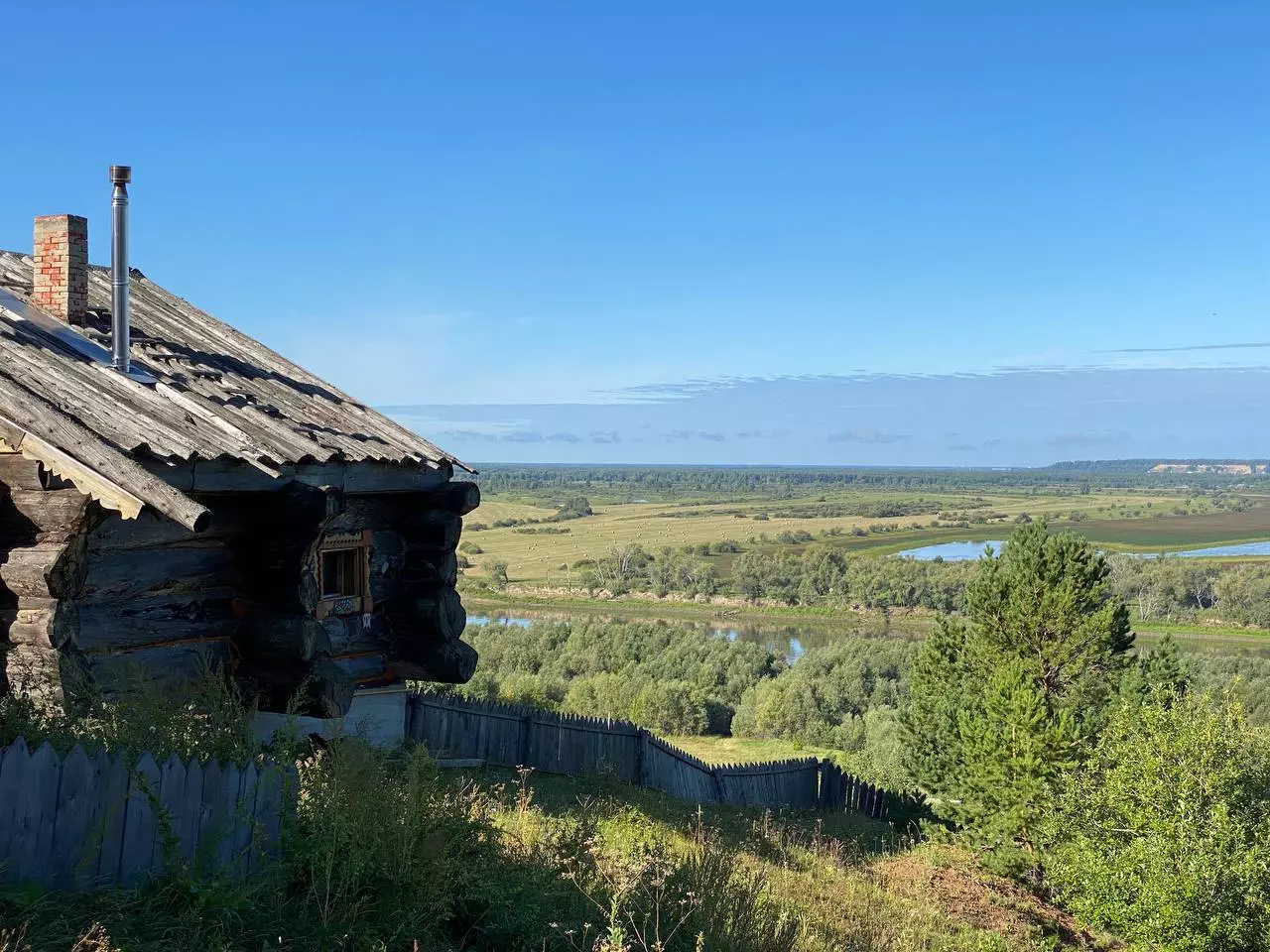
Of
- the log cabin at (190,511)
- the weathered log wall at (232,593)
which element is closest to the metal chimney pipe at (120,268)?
the log cabin at (190,511)

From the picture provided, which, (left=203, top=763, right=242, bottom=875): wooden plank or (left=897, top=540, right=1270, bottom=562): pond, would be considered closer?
(left=203, top=763, right=242, bottom=875): wooden plank

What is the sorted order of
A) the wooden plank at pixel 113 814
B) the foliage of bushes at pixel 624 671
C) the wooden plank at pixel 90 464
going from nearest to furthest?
the wooden plank at pixel 113 814
the wooden plank at pixel 90 464
the foliage of bushes at pixel 624 671

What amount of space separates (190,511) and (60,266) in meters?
4.49

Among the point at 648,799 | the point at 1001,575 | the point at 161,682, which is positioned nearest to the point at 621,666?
the point at 1001,575

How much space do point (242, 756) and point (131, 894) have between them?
2.92ft

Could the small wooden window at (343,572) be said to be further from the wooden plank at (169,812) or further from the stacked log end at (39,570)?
the wooden plank at (169,812)

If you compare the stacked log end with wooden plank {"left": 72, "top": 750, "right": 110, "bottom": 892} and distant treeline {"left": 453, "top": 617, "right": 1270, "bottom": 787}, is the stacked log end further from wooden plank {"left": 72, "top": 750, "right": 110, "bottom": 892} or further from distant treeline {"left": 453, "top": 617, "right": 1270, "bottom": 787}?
distant treeline {"left": 453, "top": 617, "right": 1270, "bottom": 787}

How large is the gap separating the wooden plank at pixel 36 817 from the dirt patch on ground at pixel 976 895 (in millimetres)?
10195

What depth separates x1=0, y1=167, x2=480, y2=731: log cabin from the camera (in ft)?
22.9

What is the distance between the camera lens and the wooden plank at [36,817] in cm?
441

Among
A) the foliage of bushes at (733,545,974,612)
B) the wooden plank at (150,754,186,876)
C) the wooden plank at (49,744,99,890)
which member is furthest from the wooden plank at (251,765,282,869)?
the foliage of bushes at (733,545,974,612)

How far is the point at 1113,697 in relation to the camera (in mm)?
17578

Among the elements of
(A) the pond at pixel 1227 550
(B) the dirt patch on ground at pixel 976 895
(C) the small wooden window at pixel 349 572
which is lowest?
(A) the pond at pixel 1227 550

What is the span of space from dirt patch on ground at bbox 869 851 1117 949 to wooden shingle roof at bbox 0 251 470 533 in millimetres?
8209
